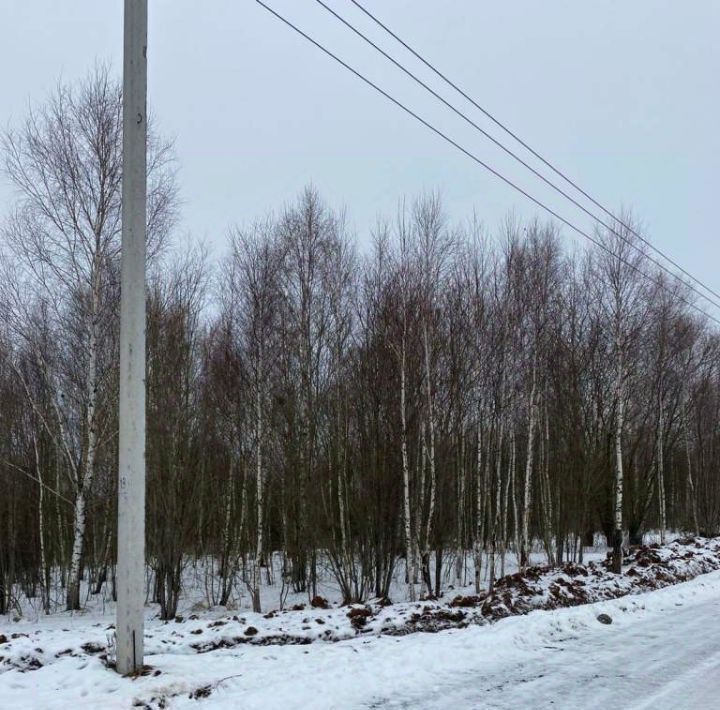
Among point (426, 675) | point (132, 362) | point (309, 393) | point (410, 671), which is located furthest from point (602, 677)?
point (309, 393)

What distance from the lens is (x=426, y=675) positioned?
6.76 metres

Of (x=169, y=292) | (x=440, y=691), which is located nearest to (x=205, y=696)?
(x=440, y=691)

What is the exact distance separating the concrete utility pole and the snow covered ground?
1.78 ft

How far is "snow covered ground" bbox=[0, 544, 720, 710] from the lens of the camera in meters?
5.72

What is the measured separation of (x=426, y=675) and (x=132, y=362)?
4.42 metres

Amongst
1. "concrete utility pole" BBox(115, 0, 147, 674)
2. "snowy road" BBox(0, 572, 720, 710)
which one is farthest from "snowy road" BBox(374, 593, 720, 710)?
"concrete utility pole" BBox(115, 0, 147, 674)

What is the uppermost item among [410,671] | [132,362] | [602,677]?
[132,362]

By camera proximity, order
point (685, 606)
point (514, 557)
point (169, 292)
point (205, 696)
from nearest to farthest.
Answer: point (205, 696) < point (685, 606) < point (169, 292) < point (514, 557)

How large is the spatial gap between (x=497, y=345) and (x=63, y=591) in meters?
18.0

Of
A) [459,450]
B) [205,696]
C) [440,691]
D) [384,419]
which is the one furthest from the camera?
[459,450]

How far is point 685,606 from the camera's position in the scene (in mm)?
12023

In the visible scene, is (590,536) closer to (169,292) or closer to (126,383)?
(169,292)

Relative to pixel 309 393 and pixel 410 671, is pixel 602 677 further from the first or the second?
pixel 309 393

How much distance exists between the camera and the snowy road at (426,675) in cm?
568
